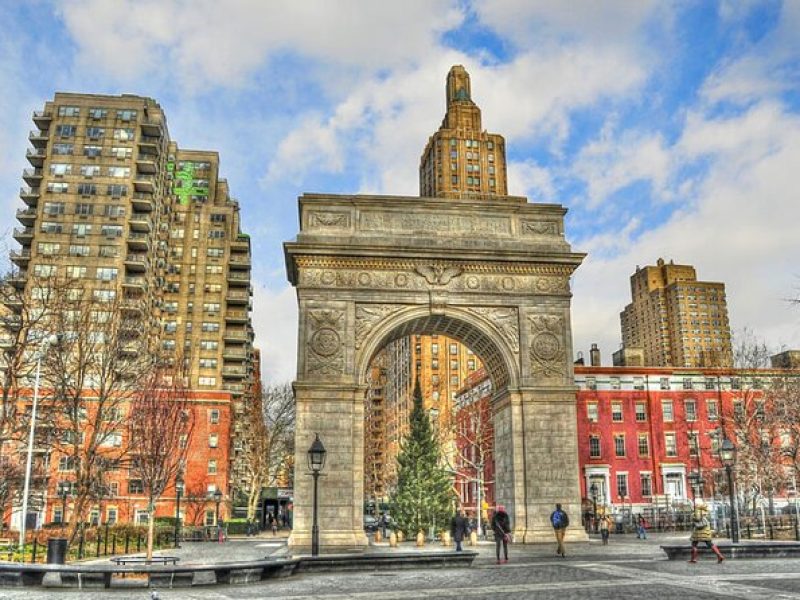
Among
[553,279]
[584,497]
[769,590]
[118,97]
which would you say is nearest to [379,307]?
[553,279]

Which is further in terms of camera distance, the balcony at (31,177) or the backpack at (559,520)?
the balcony at (31,177)

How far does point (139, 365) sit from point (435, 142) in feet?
269

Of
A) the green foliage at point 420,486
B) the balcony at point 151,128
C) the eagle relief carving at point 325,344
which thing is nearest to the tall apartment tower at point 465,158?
the balcony at point 151,128

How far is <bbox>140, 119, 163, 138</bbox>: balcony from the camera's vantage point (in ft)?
247

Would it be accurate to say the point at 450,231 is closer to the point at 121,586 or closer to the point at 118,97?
the point at 121,586

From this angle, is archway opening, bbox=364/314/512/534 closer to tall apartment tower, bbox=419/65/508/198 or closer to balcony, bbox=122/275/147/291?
tall apartment tower, bbox=419/65/508/198

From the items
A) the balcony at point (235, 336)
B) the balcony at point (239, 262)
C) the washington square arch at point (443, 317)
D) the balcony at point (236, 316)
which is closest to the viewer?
the washington square arch at point (443, 317)

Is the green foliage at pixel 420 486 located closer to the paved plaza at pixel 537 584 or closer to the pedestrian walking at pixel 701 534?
the paved plaza at pixel 537 584

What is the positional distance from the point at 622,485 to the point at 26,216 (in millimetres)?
57330

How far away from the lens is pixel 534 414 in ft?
102

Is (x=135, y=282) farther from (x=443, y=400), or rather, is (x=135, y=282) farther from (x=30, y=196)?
(x=443, y=400)

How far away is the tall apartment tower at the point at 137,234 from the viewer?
7094 cm

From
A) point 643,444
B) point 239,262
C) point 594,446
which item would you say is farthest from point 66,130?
point 643,444

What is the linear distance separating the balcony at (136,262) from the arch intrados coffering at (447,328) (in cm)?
4678
